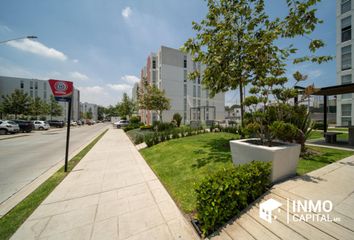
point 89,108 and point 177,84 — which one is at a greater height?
point 177,84

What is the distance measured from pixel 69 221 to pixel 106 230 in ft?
3.15

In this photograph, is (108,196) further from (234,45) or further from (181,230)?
(234,45)

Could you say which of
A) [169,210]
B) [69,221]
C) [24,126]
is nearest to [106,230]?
[69,221]

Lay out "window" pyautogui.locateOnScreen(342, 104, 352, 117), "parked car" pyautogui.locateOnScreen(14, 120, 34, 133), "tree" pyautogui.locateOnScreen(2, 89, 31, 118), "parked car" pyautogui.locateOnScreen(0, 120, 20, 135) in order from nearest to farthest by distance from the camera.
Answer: "window" pyautogui.locateOnScreen(342, 104, 352, 117)
"parked car" pyautogui.locateOnScreen(0, 120, 20, 135)
"parked car" pyautogui.locateOnScreen(14, 120, 34, 133)
"tree" pyautogui.locateOnScreen(2, 89, 31, 118)

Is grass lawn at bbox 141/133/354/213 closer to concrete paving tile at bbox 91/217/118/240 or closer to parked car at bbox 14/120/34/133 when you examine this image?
concrete paving tile at bbox 91/217/118/240

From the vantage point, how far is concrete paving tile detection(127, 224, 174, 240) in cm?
259

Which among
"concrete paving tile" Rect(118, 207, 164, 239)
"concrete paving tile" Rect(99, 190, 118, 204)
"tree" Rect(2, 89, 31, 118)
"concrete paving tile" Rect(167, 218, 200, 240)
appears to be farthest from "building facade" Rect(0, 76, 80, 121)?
"concrete paving tile" Rect(167, 218, 200, 240)

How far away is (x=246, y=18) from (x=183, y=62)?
88.4 ft

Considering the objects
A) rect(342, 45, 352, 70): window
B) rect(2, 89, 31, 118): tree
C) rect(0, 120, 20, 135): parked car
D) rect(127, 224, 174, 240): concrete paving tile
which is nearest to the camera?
rect(127, 224, 174, 240): concrete paving tile

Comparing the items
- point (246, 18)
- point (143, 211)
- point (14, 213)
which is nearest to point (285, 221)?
point (143, 211)

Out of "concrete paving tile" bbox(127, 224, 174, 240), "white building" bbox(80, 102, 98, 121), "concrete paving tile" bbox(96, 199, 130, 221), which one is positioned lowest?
"concrete paving tile" bbox(96, 199, 130, 221)

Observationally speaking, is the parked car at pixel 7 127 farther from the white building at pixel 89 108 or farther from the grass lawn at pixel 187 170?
the white building at pixel 89 108

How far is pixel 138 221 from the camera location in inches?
119

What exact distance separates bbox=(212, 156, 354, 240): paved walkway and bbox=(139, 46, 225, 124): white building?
25.9 metres
